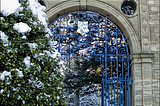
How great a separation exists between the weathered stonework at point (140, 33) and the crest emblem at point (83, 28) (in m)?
0.44

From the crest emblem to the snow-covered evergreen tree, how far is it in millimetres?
3581

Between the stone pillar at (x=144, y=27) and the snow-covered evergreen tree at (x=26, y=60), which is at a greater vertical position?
the stone pillar at (x=144, y=27)

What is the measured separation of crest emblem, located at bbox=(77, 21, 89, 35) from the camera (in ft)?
27.0

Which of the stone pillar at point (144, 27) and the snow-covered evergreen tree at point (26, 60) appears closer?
the snow-covered evergreen tree at point (26, 60)

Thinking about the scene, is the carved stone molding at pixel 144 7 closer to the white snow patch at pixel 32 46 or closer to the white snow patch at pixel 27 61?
the white snow patch at pixel 32 46

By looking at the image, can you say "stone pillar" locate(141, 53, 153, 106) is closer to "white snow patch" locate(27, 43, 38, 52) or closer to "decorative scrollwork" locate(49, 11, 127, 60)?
"decorative scrollwork" locate(49, 11, 127, 60)

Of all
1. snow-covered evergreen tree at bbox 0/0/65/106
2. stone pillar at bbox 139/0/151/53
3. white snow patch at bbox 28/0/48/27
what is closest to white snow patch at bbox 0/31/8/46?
snow-covered evergreen tree at bbox 0/0/65/106

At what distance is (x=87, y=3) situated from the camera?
8.09 meters

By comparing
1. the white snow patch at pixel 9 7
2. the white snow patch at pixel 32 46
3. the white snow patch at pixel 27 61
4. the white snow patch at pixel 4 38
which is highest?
the white snow patch at pixel 9 7

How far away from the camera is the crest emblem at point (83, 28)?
822 centimetres

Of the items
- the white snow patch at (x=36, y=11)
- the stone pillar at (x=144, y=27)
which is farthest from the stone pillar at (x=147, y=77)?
the white snow patch at (x=36, y=11)

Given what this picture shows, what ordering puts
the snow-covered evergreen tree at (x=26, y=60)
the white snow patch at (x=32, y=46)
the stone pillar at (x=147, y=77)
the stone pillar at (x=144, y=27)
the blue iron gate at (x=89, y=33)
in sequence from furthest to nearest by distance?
the blue iron gate at (x=89, y=33), the stone pillar at (x=144, y=27), the stone pillar at (x=147, y=77), the white snow patch at (x=32, y=46), the snow-covered evergreen tree at (x=26, y=60)

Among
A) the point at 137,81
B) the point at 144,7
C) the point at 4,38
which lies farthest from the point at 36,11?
the point at 144,7

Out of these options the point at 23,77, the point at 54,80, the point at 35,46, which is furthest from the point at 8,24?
the point at 54,80
